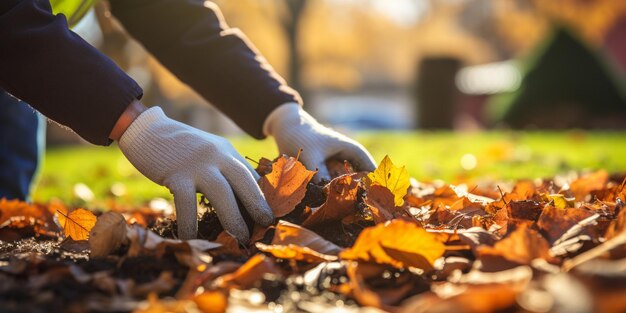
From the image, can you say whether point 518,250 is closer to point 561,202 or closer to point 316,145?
point 561,202

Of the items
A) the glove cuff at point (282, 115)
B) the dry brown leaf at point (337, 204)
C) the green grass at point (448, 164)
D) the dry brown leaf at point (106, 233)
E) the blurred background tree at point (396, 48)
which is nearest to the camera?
the dry brown leaf at point (106, 233)

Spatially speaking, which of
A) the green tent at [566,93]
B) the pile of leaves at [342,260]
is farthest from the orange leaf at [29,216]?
the green tent at [566,93]

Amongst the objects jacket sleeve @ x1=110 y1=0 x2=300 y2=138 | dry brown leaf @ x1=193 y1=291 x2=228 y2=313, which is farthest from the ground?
jacket sleeve @ x1=110 y1=0 x2=300 y2=138

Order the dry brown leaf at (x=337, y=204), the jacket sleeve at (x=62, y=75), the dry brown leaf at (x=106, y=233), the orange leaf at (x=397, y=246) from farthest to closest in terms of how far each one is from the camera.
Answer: the jacket sleeve at (x=62, y=75), the dry brown leaf at (x=337, y=204), the dry brown leaf at (x=106, y=233), the orange leaf at (x=397, y=246)

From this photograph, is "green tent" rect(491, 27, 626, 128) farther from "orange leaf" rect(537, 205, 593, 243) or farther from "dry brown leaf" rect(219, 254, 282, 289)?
"dry brown leaf" rect(219, 254, 282, 289)

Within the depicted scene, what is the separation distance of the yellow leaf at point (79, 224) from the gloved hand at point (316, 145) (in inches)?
26.7

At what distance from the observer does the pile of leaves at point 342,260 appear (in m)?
1.10

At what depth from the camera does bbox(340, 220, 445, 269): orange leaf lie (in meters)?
1.29

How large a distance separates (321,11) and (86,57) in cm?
2684

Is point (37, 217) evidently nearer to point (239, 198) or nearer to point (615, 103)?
point (239, 198)

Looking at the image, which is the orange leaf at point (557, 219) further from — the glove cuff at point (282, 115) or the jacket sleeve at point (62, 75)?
the jacket sleeve at point (62, 75)

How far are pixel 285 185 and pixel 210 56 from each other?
2.97ft

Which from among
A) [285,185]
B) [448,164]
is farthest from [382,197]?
[448,164]

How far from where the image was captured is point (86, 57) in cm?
178
